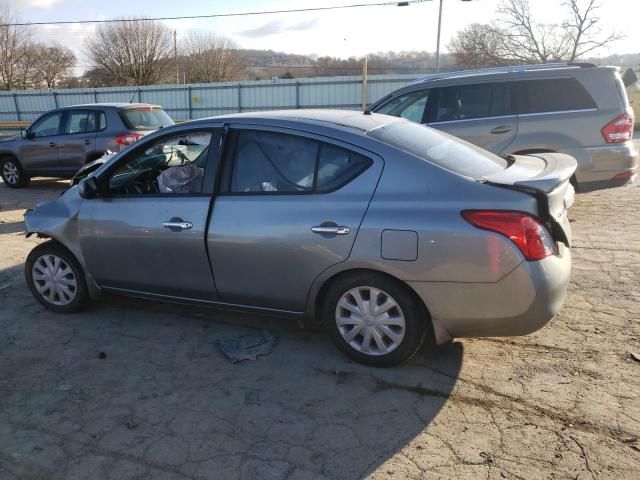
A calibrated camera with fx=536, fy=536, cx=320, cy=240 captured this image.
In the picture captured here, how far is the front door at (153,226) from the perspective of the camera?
12.5 feet

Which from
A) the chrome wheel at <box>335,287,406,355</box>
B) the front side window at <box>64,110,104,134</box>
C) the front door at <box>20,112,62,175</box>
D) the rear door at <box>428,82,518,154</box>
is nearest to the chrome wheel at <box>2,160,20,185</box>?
the front door at <box>20,112,62,175</box>

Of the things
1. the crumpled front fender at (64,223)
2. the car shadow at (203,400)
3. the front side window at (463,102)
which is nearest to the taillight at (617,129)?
the front side window at (463,102)

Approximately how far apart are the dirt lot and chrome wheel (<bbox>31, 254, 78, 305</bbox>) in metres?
0.17

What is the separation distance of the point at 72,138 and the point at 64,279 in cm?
684

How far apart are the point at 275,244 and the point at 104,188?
1589mm

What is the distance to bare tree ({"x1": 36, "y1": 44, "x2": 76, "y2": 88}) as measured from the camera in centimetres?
4797

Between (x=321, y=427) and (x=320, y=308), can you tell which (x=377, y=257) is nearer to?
(x=320, y=308)

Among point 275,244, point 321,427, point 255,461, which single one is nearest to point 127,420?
point 255,461

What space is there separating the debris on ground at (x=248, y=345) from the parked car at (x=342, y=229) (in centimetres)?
30

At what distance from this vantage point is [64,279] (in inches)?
175

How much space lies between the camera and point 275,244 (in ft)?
11.5

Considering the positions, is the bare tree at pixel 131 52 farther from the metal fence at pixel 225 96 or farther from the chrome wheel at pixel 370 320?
the chrome wheel at pixel 370 320

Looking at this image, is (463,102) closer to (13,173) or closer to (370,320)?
(370,320)

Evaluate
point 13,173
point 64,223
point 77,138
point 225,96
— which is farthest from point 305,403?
point 225,96
